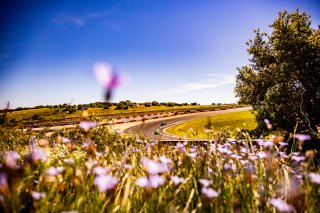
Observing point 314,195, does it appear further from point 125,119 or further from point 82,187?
point 125,119

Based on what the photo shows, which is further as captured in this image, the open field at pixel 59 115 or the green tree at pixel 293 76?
the green tree at pixel 293 76

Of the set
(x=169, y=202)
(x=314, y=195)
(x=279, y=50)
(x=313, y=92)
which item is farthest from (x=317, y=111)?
(x=169, y=202)

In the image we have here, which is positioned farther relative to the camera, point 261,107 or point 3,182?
point 261,107

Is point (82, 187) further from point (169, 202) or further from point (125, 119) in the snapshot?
point (125, 119)

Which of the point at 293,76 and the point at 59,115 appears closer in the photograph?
the point at 59,115

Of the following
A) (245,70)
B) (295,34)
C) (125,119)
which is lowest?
(125,119)

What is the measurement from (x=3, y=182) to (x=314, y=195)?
293cm

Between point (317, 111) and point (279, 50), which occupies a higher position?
point (279, 50)

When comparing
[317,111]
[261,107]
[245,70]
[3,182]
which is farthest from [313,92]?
[3,182]

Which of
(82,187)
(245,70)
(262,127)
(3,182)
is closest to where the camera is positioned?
(3,182)

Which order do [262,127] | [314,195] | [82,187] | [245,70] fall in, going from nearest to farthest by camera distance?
1. [82,187]
2. [314,195]
3. [262,127]
4. [245,70]

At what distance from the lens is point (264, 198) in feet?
7.78

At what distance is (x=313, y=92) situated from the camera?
18.8 meters

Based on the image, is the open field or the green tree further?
the green tree
